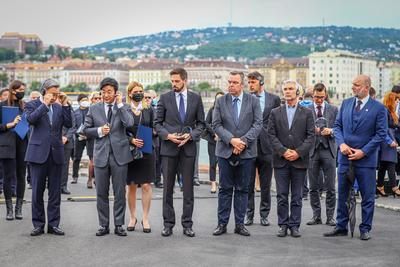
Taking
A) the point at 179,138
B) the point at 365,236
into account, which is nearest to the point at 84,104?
the point at 179,138

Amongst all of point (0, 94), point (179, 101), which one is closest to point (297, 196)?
point (179, 101)

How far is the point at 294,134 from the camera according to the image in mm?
11133

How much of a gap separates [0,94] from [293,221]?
6.03m

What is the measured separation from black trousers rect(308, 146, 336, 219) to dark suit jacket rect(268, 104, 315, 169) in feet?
3.52

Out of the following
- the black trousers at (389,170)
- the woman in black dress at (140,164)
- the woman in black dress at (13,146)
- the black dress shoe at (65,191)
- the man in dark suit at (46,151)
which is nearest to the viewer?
the man in dark suit at (46,151)

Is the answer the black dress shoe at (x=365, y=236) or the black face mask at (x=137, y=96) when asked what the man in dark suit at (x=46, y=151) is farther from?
the black dress shoe at (x=365, y=236)

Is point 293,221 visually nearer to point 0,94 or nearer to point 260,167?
point 260,167

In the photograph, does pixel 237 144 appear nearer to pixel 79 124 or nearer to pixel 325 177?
pixel 325 177

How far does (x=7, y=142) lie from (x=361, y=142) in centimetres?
501

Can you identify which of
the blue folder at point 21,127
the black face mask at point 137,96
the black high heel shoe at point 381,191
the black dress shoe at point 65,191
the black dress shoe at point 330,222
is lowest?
the black dress shoe at point 65,191

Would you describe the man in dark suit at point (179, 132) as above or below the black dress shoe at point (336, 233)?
above

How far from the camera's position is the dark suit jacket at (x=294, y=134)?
11.1 m

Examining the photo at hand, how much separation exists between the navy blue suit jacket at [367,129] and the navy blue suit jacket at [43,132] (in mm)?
3463

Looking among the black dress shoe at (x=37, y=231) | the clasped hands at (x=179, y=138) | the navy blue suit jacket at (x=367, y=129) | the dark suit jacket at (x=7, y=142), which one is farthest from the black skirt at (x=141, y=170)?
the navy blue suit jacket at (x=367, y=129)
